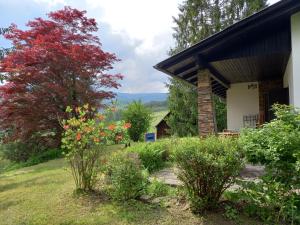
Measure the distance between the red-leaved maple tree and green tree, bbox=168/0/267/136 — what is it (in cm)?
886

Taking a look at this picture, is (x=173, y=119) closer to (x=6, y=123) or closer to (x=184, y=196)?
(x=6, y=123)

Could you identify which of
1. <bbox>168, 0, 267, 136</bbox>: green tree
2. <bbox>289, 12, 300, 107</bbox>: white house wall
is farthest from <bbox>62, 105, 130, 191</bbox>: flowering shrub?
<bbox>168, 0, 267, 136</bbox>: green tree

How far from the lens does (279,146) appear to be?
13.1 ft

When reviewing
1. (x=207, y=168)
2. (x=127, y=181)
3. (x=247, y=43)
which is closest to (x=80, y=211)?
(x=127, y=181)

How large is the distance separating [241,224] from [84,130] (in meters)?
3.01

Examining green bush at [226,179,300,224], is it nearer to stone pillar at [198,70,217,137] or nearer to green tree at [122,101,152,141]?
stone pillar at [198,70,217,137]

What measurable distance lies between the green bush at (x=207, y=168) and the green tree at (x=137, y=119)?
14.2m

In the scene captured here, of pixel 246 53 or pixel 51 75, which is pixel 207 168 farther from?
pixel 51 75

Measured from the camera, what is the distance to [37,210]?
504 centimetres

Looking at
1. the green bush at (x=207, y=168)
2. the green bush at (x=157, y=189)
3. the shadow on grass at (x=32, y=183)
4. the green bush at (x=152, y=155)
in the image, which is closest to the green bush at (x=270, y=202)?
the green bush at (x=207, y=168)

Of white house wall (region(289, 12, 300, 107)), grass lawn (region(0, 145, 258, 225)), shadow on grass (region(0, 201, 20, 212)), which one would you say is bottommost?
shadow on grass (region(0, 201, 20, 212))

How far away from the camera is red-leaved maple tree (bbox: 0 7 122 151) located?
1206cm

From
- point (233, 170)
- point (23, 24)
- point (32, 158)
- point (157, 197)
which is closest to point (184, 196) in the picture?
point (157, 197)

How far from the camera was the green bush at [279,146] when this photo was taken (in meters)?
3.95
